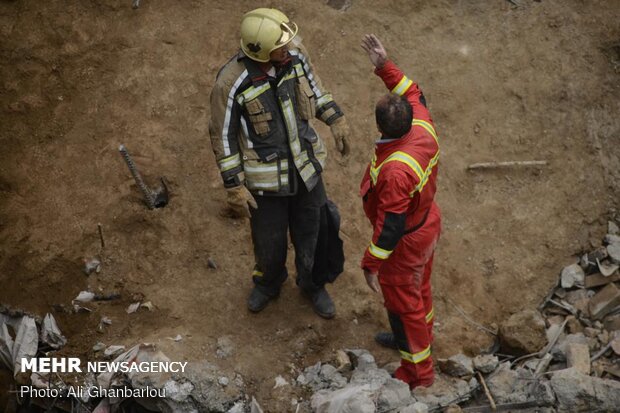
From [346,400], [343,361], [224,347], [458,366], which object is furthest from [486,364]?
[224,347]

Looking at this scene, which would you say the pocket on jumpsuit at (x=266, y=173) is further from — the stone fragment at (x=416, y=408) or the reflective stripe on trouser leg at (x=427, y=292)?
the stone fragment at (x=416, y=408)

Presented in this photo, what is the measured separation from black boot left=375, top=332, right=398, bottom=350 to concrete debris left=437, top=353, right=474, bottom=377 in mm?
405

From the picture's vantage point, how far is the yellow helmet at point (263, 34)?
3.88 meters

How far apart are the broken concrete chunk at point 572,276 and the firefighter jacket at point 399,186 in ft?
6.53

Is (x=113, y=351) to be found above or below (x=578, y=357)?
above

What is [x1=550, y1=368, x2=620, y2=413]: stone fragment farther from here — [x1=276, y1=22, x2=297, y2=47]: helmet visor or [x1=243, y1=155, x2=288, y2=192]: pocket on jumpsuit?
[x1=276, y1=22, x2=297, y2=47]: helmet visor

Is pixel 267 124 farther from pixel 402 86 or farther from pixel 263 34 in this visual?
pixel 402 86

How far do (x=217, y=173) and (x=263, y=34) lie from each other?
7.23 feet

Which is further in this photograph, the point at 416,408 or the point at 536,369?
the point at 536,369

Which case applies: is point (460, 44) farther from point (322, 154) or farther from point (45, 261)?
→ point (45, 261)

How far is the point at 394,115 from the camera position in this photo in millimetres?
3779

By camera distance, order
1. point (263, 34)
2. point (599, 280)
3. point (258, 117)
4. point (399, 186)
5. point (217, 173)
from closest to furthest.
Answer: point (399, 186) → point (263, 34) → point (258, 117) → point (599, 280) → point (217, 173)

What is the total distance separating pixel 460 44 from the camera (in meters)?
6.73

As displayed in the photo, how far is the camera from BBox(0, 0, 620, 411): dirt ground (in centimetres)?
509
